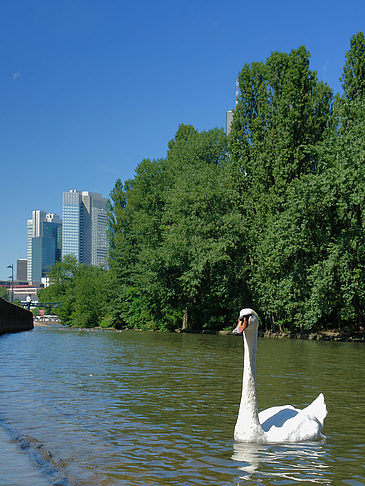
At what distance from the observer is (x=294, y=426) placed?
7.69m

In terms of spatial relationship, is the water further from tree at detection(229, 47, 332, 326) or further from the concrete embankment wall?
tree at detection(229, 47, 332, 326)

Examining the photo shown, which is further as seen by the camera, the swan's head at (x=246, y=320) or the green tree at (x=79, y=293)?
the green tree at (x=79, y=293)

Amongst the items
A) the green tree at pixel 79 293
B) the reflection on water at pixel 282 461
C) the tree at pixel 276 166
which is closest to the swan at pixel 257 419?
the reflection on water at pixel 282 461

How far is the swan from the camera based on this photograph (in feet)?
24.3

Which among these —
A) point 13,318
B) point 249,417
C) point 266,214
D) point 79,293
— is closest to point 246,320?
point 249,417

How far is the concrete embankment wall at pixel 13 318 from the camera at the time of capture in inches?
1341

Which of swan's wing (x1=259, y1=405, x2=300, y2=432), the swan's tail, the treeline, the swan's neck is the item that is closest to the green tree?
the treeline

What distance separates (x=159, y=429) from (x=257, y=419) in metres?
1.85

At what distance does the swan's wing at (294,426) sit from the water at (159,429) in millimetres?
132

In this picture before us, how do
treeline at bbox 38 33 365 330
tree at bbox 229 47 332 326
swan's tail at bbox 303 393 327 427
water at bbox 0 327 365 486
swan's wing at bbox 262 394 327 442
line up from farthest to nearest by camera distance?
1. tree at bbox 229 47 332 326
2. treeline at bbox 38 33 365 330
3. swan's tail at bbox 303 393 327 427
4. swan's wing at bbox 262 394 327 442
5. water at bbox 0 327 365 486

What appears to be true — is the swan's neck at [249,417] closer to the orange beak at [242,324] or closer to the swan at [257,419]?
the swan at [257,419]

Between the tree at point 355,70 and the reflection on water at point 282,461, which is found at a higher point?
the tree at point 355,70

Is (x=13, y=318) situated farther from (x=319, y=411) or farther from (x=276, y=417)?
(x=319, y=411)

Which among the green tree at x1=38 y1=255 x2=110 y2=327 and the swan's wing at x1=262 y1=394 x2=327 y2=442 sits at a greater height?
the green tree at x1=38 y1=255 x2=110 y2=327
